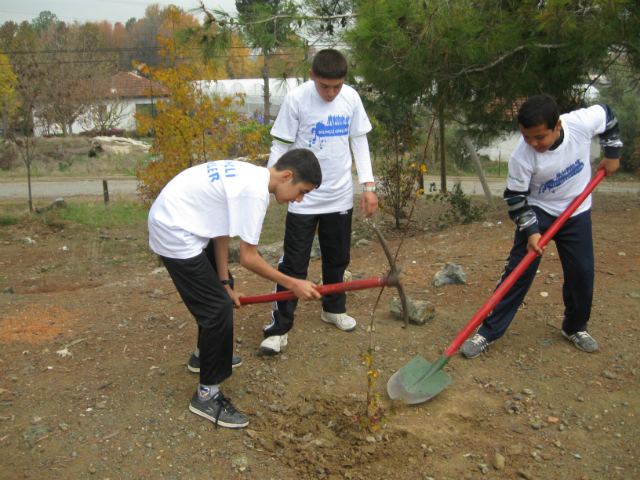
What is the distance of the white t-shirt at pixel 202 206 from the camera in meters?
2.16

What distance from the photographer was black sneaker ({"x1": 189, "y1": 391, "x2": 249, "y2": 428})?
2.45 m

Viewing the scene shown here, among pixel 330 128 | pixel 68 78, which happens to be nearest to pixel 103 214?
pixel 330 128

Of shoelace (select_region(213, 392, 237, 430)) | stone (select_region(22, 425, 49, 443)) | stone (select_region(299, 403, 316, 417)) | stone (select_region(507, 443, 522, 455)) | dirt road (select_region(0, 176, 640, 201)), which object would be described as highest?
dirt road (select_region(0, 176, 640, 201))

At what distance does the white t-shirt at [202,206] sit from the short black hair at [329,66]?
0.95m

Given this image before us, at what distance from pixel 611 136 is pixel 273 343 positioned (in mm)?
2407

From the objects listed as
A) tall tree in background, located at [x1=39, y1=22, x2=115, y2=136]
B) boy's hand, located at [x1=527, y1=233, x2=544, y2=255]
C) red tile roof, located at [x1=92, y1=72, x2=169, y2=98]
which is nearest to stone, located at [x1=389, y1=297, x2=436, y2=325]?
boy's hand, located at [x1=527, y1=233, x2=544, y2=255]

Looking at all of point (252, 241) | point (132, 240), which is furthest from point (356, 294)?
point (132, 240)

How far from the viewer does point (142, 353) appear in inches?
124

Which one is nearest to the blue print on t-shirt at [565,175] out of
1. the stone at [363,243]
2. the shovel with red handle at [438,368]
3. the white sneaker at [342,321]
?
the shovel with red handle at [438,368]

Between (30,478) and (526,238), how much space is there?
2.72m

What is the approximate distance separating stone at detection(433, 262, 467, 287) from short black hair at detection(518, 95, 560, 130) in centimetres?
178

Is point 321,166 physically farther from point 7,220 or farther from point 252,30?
point 7,220

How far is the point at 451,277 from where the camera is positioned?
165 inches

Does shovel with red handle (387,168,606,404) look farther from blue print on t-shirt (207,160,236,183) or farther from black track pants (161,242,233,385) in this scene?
blue print on t-shirt (207,160,236,183)
